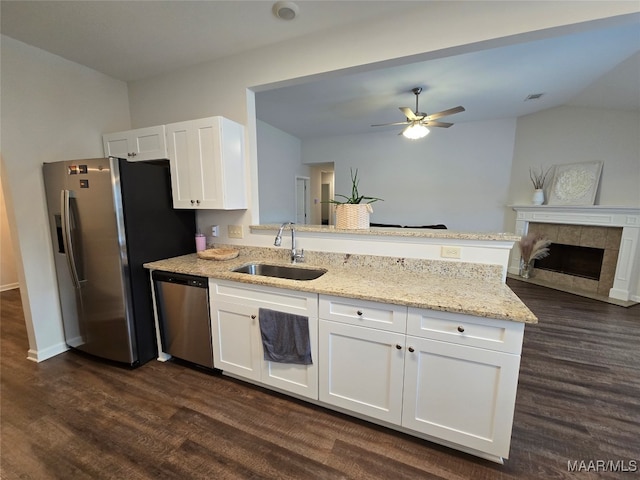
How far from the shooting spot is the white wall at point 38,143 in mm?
2127

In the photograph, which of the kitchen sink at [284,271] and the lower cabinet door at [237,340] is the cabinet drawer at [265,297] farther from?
the kitchen sink at [284,271]

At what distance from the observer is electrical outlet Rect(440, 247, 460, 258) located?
1.82 metres

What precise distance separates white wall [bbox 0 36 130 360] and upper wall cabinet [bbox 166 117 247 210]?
3.43ft

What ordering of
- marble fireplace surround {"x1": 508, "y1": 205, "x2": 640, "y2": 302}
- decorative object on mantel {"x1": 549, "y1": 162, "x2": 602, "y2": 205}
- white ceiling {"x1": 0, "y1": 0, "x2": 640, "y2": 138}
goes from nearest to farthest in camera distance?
white ceiling {"x1": 0, "y1": 0, "x2": 640, "y2": 138}, marble fireplace surround {"x1": 508, "y1": 205, "x2": 640, "y2": 302}, decorative object on mantel {"x1": 549, "y1": 162, "x2": 602, "y2": 205}

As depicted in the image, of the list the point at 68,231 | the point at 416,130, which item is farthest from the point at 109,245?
the point at 416,130

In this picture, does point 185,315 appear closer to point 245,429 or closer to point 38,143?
point 245,429

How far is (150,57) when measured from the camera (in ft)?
7.84

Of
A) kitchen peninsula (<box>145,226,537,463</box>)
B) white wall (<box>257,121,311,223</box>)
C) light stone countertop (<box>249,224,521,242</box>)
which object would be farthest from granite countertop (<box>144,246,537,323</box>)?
white wall (<box>257,121,311,223</box>)

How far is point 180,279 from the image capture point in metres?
2.07

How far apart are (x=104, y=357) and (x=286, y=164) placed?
178 inches

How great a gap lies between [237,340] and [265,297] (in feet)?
1.48

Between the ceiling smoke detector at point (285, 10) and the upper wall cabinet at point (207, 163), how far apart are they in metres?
0.84

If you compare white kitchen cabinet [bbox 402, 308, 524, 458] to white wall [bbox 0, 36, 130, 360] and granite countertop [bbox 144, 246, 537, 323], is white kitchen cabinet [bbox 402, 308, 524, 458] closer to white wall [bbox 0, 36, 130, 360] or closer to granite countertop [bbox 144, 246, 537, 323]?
granite countertop [bbox 144, 246, 537, 323]

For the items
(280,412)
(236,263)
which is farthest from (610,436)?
(236,263)
